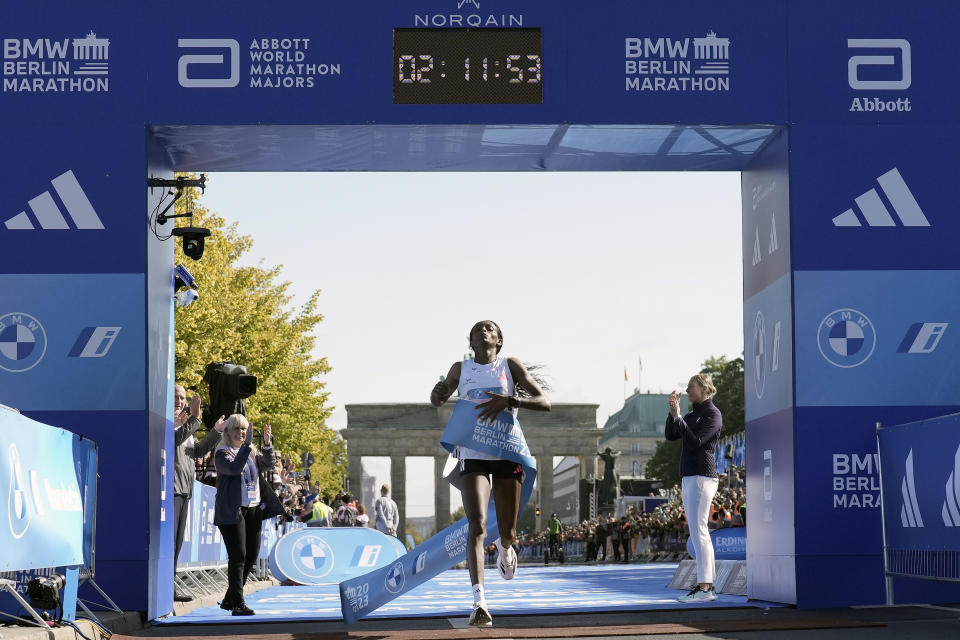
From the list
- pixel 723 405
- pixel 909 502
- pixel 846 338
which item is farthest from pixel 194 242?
pixel 723 405

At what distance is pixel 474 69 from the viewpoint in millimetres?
11273

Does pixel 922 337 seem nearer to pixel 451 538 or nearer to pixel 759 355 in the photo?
pixel 759 355

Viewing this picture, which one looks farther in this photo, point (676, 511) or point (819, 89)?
point (676, 511)

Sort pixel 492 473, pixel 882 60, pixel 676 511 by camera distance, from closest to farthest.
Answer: pixel 492 473
pixel 882 60
pixel 676 511

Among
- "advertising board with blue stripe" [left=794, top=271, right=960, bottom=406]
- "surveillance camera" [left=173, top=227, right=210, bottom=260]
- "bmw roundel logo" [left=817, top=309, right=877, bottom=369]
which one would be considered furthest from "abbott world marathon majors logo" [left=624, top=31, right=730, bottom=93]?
"surveillance camera" [left=173, top=227, right=210, bottom=260]

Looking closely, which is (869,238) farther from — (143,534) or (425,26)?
(143,534)

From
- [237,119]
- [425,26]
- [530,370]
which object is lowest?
[530,370]

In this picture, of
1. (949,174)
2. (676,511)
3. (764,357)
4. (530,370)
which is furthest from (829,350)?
(676,511)

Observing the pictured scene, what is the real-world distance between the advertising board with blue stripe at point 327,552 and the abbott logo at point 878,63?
956 cm

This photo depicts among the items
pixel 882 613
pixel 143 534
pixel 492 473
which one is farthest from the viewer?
pixel 143 534

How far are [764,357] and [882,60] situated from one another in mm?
2745

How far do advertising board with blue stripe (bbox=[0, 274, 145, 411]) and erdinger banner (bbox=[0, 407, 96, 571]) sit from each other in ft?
3.42

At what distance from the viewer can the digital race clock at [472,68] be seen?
1127 centimetres

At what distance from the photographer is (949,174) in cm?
1148
